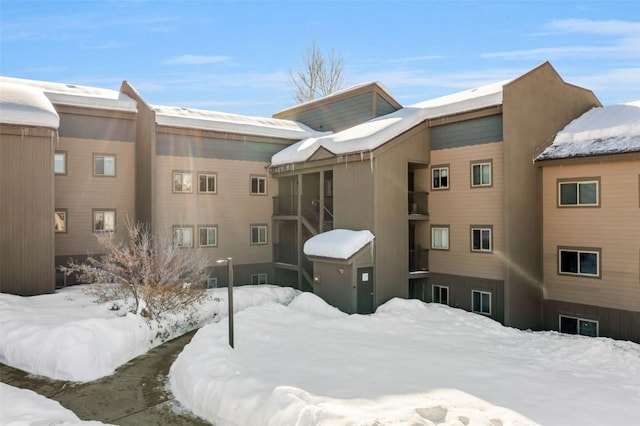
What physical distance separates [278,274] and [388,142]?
1102 cm

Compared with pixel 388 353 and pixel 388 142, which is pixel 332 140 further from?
pixel 388 353

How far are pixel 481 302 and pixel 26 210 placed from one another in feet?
66.9

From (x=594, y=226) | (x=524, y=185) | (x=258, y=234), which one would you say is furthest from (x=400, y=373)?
(x=258, y=234)

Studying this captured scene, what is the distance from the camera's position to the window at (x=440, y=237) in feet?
69.2

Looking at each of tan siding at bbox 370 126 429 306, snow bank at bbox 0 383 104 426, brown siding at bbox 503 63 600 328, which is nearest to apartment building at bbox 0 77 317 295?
tan siding at bbox 370 126 429 306

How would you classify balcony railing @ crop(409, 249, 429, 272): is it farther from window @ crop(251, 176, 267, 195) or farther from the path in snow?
the path in snow

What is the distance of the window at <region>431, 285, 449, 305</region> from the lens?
69.1ft

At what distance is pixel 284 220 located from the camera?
26703 mm

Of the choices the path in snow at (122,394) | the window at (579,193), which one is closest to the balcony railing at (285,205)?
the path in snow at (122,394)

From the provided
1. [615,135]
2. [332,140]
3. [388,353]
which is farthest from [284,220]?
[615,135]

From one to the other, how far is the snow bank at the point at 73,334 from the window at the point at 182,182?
7224 millimetres

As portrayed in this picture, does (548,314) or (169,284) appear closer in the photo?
(169,284)

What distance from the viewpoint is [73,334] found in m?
14.3

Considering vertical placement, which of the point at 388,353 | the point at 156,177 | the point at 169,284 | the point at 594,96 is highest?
the point at 594,96
